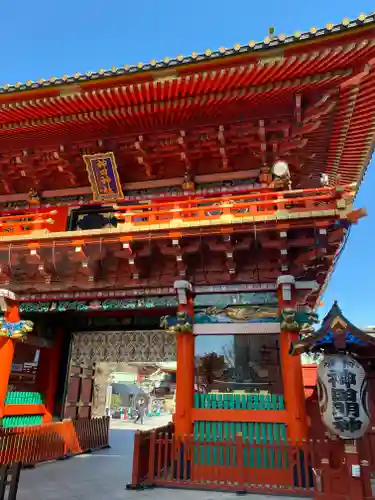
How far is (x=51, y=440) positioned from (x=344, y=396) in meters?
8.85

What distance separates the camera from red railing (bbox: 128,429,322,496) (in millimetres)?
7422

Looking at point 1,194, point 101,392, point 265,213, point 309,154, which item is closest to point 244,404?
point 265,213

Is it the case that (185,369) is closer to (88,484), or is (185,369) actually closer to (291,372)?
(291,372)

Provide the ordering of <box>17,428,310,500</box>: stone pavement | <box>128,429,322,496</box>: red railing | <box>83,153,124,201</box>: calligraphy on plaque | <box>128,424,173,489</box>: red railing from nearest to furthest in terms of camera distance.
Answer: <box>17,428,310,500</box>: stone pavement < <box>128,429,322,496</box>: red railing < <box>128,424,173,489</box>: red railing < <box>83,153,124,201</box>: calligraphy on plaque

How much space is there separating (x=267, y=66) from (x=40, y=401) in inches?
485

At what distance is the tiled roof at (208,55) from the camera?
25.4ft

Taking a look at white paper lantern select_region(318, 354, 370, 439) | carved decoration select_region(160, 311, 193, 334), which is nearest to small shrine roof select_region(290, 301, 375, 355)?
white paper lantern select_region(318, 354, 370, 439)

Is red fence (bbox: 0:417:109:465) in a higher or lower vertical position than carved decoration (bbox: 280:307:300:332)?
lower

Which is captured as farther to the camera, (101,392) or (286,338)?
(101,392)

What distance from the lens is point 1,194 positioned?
12445mm

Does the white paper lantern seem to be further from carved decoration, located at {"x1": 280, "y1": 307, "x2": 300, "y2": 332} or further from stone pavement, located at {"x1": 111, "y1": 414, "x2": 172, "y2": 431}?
stone pavement, located at {"x1": 111, "y1": 414, "x2": 172, "y2": 431}

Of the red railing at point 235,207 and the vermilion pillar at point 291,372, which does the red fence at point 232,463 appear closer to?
the vermilion pillar at point 291,372

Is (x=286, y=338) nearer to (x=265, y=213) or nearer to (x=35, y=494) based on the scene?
(x=265, y=213)

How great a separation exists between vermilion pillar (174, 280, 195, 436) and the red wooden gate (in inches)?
260
